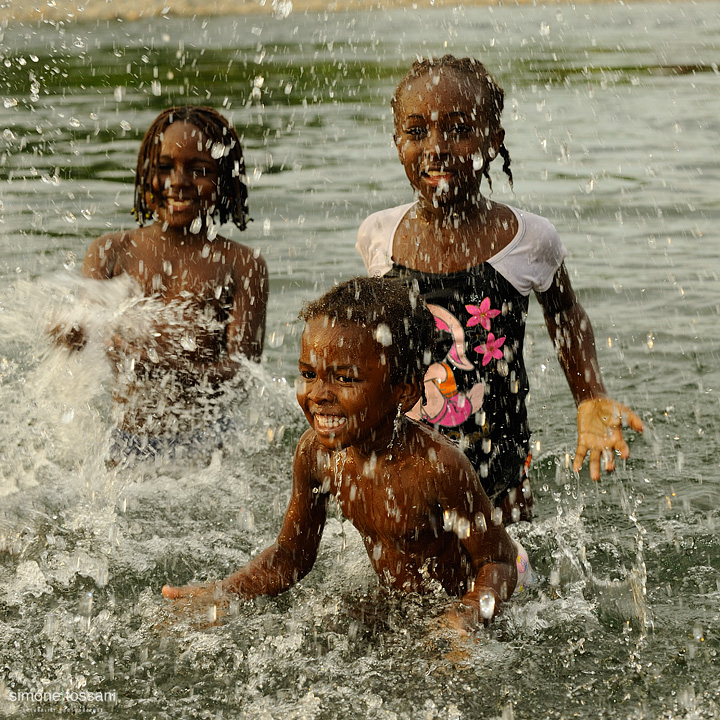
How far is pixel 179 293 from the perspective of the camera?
15.8 feet

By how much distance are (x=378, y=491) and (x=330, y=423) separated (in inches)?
13.3

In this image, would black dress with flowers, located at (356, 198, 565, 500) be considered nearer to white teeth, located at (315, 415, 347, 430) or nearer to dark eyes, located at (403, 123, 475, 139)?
dark eyes, located at (403, 123, 475, 139)

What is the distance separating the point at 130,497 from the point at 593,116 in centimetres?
886

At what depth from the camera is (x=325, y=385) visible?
10.3 feet

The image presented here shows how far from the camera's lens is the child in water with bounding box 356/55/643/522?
12.6 feet

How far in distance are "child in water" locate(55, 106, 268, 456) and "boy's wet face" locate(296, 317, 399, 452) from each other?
1.66 meters

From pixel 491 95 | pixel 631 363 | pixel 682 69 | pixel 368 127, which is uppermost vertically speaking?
pixel 682 69

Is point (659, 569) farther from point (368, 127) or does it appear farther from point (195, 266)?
point (368, 127)

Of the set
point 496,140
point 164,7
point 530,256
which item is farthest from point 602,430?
point 164,7

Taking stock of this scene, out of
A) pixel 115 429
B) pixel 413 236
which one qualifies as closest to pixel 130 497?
pixel 115 429

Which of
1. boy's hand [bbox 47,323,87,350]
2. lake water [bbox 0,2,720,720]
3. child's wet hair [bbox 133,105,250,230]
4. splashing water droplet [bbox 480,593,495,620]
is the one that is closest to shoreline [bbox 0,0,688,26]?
lake water [bbox 0,2,720,720]

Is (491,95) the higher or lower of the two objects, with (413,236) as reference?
higher

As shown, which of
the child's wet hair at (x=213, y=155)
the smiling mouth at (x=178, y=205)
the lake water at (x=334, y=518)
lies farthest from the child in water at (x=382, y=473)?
the child's wet hair at (x=213, y=155)

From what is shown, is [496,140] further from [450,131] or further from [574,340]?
[574,340]
